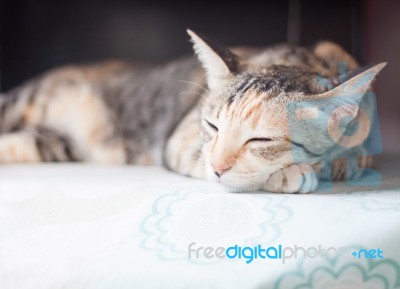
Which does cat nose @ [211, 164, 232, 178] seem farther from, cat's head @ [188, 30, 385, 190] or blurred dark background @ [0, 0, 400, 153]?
blurred dark background @ [0, 0, 400, 153]

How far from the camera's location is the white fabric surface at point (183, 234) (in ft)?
2.29

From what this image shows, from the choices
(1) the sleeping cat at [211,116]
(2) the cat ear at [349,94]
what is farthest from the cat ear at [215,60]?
(2) the cat ear at [349,94]

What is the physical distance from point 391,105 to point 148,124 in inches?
30.3

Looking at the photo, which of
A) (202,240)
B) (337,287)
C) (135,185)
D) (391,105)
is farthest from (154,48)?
(337,287)

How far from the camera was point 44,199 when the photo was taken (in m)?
0.94

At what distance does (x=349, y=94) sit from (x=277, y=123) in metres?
0.14

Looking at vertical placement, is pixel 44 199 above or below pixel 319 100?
below

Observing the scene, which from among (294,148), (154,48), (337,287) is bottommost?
(337,287)

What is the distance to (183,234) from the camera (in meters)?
0.79

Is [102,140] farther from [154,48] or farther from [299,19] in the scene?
[299,19]

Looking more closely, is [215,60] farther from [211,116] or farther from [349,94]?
[349,94]

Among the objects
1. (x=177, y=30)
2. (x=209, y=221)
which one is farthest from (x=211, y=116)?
(x=177, y=30)

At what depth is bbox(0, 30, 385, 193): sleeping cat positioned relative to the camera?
890mm

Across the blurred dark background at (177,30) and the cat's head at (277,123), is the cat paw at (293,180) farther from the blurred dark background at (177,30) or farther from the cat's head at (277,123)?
the blurred dark background at (177,30)
